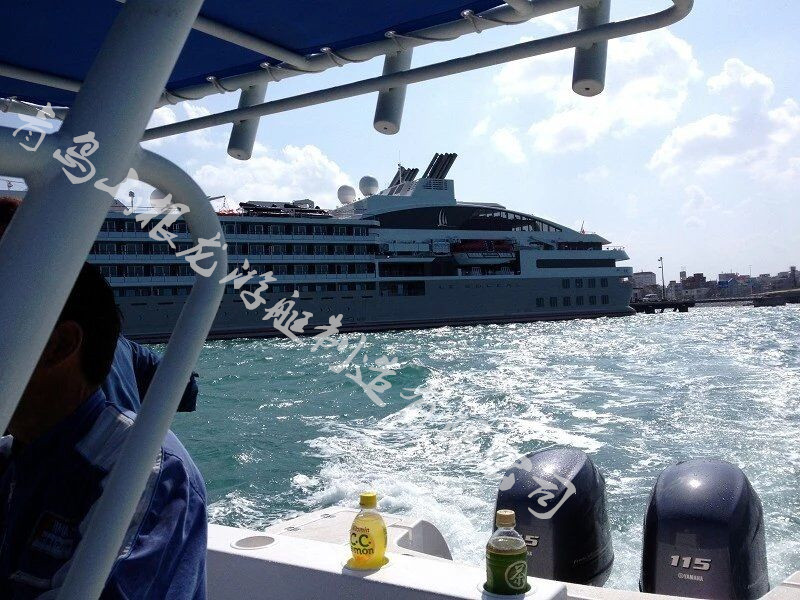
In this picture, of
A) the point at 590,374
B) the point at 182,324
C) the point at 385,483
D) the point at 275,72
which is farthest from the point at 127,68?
the point at 590,374

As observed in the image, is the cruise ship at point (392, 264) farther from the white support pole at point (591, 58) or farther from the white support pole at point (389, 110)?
the white support pole at point (591, 58)

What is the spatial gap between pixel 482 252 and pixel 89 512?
1489 inches

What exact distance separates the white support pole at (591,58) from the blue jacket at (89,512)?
0.83m

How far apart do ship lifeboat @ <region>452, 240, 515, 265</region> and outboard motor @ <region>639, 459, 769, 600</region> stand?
1395 inches

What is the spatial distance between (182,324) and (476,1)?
0.94 metres

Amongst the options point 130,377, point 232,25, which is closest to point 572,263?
point 130,377

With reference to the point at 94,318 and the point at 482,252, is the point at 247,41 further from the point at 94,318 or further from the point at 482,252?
the point at 482,252

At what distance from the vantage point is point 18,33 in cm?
151

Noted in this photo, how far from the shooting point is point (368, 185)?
4222cm

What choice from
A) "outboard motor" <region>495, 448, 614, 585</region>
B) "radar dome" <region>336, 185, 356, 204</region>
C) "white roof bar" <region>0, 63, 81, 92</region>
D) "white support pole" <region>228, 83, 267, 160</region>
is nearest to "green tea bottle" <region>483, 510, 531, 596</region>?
"white support pole" <region>228, 83, 267, 160</region>

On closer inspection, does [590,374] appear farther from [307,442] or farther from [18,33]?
[18,33]

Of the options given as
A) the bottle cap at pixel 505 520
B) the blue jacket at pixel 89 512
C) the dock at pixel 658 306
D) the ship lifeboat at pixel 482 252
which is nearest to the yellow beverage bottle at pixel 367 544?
the bottle cap at pixel 505 520

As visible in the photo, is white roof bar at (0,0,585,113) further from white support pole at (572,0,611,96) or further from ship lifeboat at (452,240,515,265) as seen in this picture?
ship lifeboat at (452,240,515,265)

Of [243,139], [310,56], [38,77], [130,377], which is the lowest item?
[130,377]
